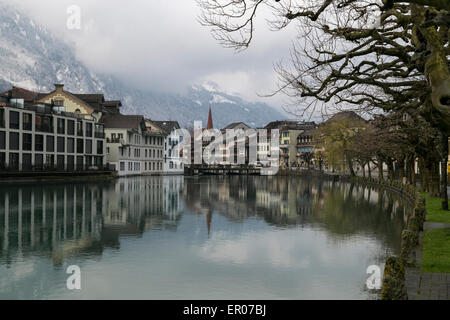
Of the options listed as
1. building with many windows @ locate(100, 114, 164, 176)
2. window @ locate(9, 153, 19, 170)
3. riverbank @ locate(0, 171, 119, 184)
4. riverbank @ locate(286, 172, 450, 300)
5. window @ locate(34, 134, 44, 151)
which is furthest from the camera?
building with many windows @ locate(100, 114, 164, 176)

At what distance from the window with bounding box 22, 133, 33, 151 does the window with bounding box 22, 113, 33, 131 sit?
1.07 metres

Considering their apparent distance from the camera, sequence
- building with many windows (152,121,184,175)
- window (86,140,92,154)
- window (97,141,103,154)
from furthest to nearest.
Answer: building with many windows (152,121,184,175) → window (97,141,103,154) → window (86,140,92,154)

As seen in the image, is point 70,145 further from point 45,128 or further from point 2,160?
point 2,160

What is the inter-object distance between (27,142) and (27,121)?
3236mm

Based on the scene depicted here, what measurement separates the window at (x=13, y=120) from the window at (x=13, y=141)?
3.53ft

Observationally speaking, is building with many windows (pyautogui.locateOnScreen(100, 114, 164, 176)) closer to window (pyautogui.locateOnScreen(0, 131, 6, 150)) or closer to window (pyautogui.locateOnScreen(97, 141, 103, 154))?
window (pyautogui.locateOnScreen(97, 141, 103, 154))

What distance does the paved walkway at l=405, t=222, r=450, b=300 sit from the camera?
1068 cm

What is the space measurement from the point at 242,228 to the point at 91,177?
196 feet

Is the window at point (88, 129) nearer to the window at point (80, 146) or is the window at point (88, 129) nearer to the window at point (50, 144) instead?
the window at point (80, 146)

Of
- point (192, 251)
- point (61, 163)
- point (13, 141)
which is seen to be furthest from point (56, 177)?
point (192, 251)

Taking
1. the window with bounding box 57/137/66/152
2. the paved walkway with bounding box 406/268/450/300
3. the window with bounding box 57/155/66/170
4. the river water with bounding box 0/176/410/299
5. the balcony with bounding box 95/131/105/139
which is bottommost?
the river water with bounding box 0/176/410/299

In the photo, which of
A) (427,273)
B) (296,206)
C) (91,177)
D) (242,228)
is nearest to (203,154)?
(91,177)

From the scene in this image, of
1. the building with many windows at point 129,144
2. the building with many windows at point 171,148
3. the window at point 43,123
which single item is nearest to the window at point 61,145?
the window at point 43,123

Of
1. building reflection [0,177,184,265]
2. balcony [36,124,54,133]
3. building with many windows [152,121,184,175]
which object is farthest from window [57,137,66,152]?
building with many windows [152,121,184,175]
